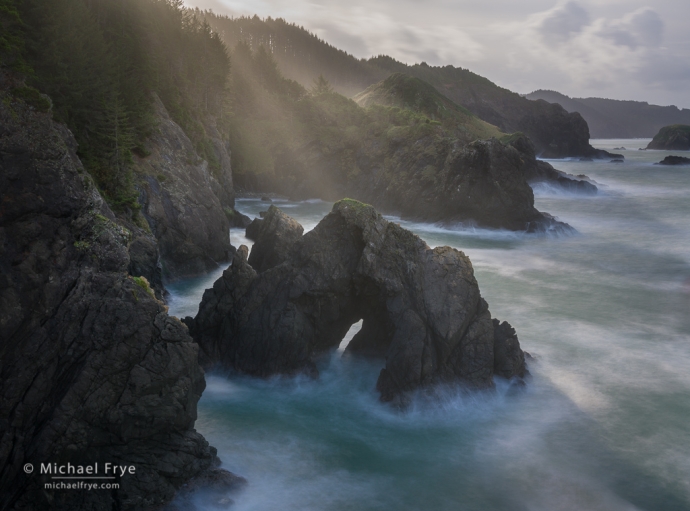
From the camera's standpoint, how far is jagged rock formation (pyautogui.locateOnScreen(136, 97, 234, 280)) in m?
32.6

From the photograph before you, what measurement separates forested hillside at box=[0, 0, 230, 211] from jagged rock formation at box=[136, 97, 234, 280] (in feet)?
5.34

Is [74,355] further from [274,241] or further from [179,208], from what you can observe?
[179,208]

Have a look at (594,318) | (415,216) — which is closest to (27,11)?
(594,318)

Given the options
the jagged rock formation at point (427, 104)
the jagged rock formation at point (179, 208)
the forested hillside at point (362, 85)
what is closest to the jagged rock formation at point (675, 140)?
the forested hillside at point (362, 85)

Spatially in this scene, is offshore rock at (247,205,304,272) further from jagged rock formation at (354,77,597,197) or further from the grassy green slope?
the grassy green slope

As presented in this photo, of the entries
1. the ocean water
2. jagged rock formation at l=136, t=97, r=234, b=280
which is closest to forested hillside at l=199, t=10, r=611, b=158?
jagged rock formation at l=136, t=97, r=234, b=280

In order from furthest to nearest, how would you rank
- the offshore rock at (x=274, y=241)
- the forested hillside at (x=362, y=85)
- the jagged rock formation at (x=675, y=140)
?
1. the jagged rock formation at (x=675, y=140)
2. the forested hillside at (x=362, y=85)
3. the offshore rock at (x=274, y=241)

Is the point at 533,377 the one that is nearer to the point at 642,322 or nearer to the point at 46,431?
the point at 642,322

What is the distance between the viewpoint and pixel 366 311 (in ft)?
72.9

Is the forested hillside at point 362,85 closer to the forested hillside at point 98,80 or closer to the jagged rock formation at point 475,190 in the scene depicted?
the jagged rock formation at point 475,190

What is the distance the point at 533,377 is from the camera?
850 inches

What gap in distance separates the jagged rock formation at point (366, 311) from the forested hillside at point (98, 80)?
1030 centimetres

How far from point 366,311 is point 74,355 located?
11.7 m

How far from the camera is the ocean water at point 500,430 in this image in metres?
15.2
